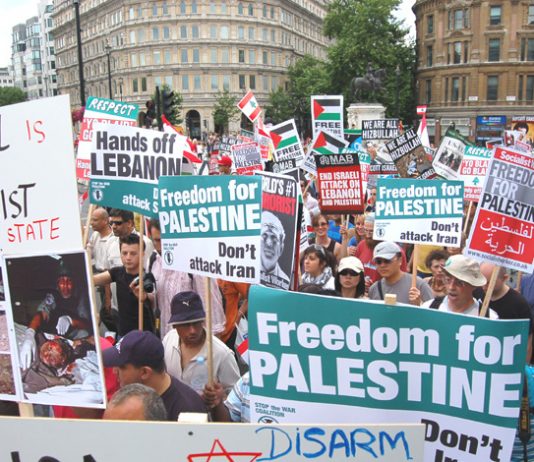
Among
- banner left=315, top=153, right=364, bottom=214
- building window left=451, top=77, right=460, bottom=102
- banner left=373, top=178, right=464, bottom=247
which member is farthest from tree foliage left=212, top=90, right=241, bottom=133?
banner left=373, top=178, right=464, bottom=247

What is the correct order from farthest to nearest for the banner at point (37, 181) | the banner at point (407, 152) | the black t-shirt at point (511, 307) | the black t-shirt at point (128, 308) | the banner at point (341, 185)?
the banner at point (407, 152) < the banner at point (341, 185) < the black t-shirt at point (128, 308) < the black t-shirt at point (511, 307) < the banner at point (37, 181)

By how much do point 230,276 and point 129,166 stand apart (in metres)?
1.45

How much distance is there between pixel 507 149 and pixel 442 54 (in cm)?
5313

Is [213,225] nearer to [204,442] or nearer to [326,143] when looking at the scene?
[204,442]

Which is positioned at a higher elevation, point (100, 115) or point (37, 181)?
point (100, 115)

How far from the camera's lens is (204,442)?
1.93 meters

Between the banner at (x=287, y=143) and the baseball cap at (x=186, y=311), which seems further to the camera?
the banner at (x=287, y=143)

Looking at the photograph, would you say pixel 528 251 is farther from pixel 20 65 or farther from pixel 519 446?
pixel 20 65

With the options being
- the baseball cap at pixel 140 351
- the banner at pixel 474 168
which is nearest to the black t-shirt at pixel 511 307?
the baseball cap at pixel 140 351

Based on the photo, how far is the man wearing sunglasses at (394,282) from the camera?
4.80 meters

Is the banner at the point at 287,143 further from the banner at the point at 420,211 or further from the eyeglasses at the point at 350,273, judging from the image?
the eyeglasses at the point at 350,273

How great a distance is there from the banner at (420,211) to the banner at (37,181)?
3.43 m

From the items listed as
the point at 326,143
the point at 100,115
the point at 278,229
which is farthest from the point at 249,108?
the point at 278,229

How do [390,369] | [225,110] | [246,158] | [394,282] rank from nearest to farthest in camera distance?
[390,369] < [394,282] < [246,158] < [225,110]
